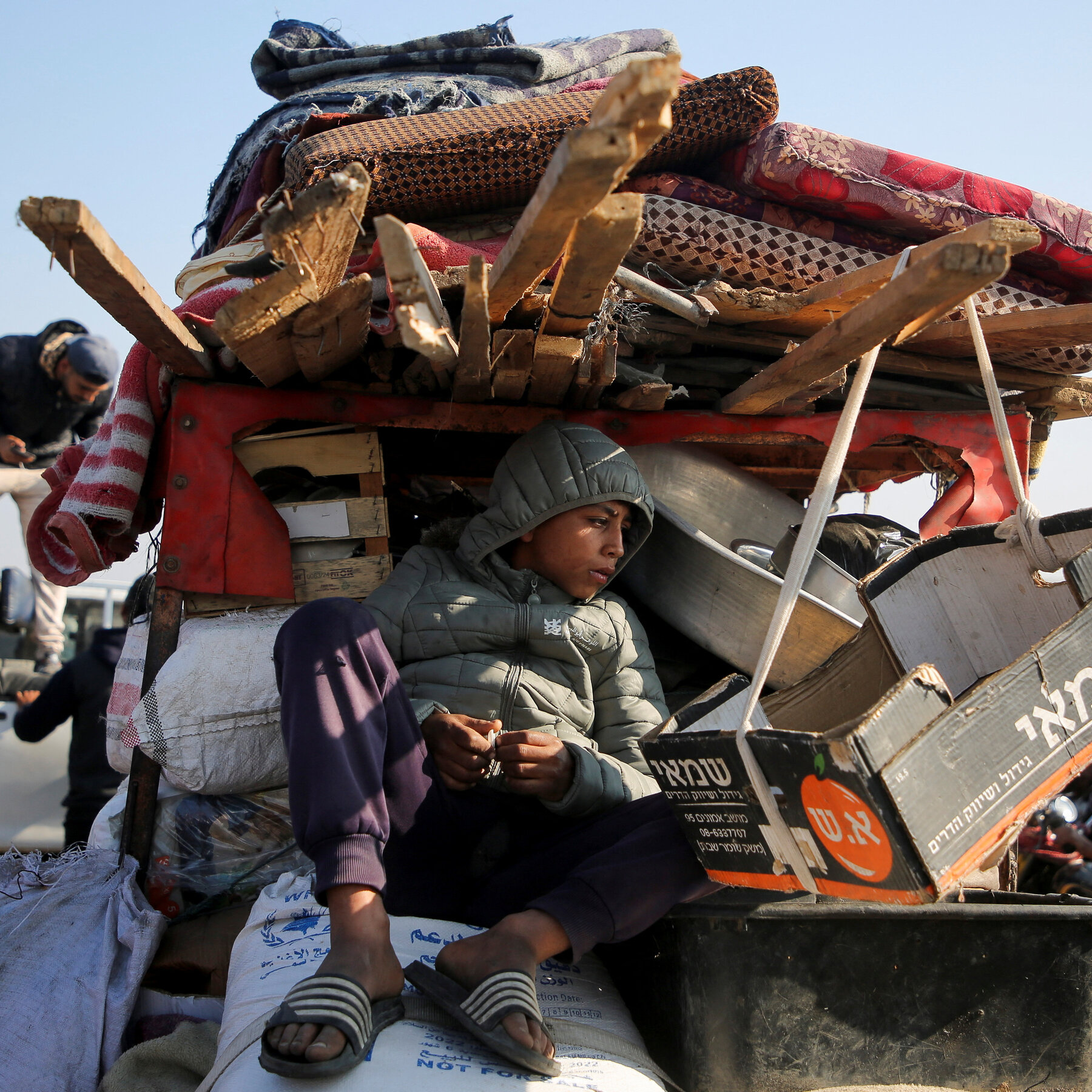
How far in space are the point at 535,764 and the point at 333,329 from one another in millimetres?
1132

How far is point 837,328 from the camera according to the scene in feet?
5.82

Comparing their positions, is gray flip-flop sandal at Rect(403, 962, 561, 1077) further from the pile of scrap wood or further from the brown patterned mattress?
the brown patterned mattress

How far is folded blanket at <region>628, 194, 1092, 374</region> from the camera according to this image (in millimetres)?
2648

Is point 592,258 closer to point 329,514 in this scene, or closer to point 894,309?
point 894,309

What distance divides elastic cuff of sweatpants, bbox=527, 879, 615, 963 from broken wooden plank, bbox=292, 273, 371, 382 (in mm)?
1279

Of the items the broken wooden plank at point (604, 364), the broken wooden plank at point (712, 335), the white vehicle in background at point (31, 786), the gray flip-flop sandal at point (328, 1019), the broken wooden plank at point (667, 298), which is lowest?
the white vehicle in background at point (31, 786)

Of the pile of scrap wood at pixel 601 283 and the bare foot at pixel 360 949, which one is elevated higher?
the pile of scrap wood at pixel 601 283

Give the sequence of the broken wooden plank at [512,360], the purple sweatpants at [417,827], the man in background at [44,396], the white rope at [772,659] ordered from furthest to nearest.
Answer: the man in background at [44,396] < the broken wooden plank at [512,360] < the purple sweatpants at [417,827] < the white rope at [772,659]

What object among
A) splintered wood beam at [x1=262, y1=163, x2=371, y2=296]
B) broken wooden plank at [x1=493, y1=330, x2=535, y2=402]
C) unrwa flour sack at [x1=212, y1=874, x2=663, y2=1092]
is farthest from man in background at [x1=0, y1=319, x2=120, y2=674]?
splintered wood beam at [x1=262, y1=163, x2=371, y2=296]

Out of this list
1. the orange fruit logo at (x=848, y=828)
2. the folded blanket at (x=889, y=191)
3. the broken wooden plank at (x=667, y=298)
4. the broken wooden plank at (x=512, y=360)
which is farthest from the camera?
the folded blanket at (x=889, y=191)

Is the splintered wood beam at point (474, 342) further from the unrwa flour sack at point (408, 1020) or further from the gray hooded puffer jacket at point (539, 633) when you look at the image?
the unrwa flour sack at point (408, 1020)

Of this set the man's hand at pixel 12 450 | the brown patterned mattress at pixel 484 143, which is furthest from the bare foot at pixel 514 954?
the man's hand at pixel 12 450

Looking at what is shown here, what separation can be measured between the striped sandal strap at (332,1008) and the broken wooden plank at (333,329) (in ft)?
4.32

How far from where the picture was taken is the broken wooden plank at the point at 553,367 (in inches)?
81.3
